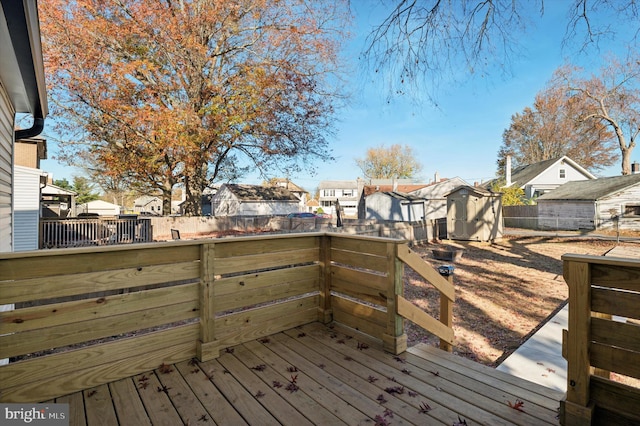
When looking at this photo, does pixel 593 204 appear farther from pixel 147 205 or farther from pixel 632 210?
pixel 147 205

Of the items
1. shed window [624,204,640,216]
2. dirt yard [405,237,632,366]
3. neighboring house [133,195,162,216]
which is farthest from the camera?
neighboring house [133,195,162,216]

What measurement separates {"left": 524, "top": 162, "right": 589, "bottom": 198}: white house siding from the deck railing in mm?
26021

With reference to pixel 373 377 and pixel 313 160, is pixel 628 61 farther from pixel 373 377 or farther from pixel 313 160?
pixel 313 160

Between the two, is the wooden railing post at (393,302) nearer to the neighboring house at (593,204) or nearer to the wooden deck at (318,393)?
the wooden deck at (318,393)

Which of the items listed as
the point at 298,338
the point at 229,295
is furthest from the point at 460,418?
the point at 229,295

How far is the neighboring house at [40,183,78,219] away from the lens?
54.0ft

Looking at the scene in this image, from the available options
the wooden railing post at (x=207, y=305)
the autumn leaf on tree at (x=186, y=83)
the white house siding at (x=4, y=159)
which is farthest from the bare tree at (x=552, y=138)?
the white house siding at (x=4, y=159)

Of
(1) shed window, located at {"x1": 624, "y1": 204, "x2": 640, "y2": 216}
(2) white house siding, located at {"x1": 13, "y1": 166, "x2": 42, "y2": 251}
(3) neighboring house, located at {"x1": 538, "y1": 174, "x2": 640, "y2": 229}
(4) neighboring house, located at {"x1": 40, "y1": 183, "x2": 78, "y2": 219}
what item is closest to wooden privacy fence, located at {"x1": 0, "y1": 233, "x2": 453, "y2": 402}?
(2) white house siding, located at {"x1": 13, "y1": 166, "x2": 42, "y2": 251}

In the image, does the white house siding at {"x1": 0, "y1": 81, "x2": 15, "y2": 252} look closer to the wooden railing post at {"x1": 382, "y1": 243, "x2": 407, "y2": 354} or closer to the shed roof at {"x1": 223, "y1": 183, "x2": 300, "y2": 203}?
the wooden railing post at {"x1": 382, "y1": 243, "x2": 407, "y2": 354}

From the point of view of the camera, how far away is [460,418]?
1925 millimetres

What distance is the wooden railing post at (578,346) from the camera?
1.79m

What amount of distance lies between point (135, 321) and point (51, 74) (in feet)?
42.2

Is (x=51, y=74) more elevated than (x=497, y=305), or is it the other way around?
(x=51, y=74)

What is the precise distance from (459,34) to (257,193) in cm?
2765
